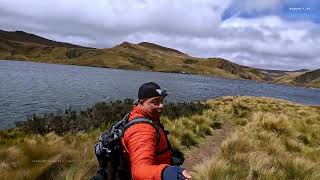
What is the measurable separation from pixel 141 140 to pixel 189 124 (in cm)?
1226

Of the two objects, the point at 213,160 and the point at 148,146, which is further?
the point at 213,160

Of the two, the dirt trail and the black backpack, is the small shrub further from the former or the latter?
the black backpack

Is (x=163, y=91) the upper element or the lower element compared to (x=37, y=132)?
upper

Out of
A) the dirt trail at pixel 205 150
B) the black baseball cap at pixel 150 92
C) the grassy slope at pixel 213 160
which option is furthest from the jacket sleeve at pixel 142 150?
the dirt trail at pixel 205 150

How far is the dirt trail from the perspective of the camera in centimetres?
1102

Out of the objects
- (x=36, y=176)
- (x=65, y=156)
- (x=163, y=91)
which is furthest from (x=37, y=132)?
(x=163, y=91)

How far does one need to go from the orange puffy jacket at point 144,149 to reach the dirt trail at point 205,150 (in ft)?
19.8

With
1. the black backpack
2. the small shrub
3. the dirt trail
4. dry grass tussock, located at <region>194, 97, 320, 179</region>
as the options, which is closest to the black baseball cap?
the black backpack

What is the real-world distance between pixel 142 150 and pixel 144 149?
0.02m

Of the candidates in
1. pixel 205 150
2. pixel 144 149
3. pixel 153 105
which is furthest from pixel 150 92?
pixel 205 150

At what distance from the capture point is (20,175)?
6.49 metres

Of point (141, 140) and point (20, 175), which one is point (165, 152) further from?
point (20, 175)

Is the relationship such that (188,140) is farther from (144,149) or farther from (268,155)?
(144,149)

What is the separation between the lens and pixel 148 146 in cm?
330
